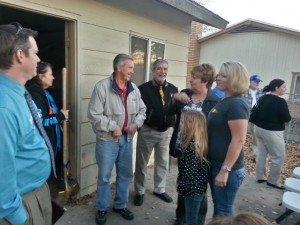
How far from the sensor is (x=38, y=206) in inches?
63.1

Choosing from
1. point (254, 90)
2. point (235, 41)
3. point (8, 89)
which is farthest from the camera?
point (235, 41)

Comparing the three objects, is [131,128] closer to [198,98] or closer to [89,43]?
[198,98]

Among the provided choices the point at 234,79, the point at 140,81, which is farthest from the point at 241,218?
the point at 140,81

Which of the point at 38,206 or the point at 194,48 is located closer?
the point at 38,206

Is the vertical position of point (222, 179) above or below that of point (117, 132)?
below

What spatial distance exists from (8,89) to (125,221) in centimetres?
230

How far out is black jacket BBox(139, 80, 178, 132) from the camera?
11.2ft

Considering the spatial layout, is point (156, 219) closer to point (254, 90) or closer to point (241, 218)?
point (241, 218)

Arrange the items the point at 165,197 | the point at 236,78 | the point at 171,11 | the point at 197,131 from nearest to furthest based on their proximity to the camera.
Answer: the point at 236,78
the point at 197,131
the point at 165,197
the point at 171,11

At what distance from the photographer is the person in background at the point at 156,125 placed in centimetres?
340

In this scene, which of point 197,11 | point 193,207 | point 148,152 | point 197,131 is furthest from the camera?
point 197,11

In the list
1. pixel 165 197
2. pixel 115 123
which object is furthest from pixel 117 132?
pixel 165 197

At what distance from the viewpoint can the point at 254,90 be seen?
6559 mm

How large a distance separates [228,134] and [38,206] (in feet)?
4.97
